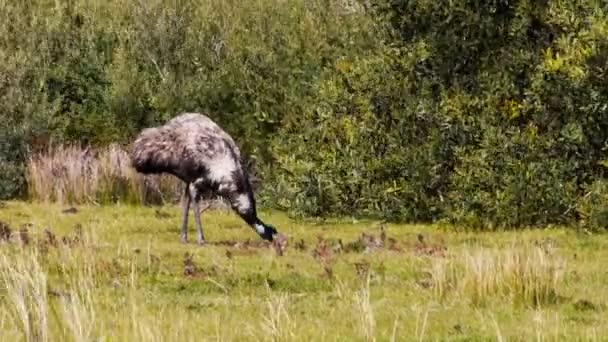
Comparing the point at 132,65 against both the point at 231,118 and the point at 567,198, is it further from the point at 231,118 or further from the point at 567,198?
the point at 567,198

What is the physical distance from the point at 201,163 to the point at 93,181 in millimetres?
7681

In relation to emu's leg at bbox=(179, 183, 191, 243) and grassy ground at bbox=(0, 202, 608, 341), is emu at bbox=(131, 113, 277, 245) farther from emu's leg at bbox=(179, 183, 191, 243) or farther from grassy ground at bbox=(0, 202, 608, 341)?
grassy ground at bbox=(0, 202, 608, 341)

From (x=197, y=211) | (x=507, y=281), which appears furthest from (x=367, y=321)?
(x=197, y=211)

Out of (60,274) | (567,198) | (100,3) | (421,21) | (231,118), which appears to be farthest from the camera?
(100,3)

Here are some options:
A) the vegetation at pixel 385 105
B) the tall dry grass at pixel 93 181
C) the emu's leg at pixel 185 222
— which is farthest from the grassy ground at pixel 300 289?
the tall dry grass at pixel 93 181

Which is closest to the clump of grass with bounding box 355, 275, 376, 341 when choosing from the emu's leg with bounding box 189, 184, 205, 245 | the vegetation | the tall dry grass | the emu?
the emu's leg with bounding box 189, 184, 205, 245

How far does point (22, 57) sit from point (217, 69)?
508 cm

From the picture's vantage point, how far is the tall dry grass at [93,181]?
87.2 ft

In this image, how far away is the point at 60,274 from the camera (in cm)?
1450

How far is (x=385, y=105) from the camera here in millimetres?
25391

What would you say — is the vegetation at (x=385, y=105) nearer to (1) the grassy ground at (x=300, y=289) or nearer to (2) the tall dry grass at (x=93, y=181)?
(2) the tall dry grass at (x=93, y=181)

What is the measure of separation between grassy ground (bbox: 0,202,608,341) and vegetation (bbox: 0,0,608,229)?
2.99m

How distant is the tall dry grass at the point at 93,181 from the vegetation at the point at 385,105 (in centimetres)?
20

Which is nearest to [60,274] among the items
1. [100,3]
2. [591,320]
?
[591,320]
